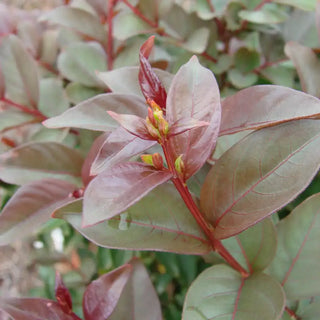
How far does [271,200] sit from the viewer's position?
1.29 ft

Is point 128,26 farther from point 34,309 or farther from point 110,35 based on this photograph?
point 34,309

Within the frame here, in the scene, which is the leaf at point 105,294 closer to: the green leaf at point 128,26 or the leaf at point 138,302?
the leaf at point 138,302

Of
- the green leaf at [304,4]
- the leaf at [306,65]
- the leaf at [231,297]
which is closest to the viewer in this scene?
the leaf at [231,297]

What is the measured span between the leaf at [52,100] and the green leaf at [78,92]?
0.02 meters

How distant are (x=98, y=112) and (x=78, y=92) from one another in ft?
1.04

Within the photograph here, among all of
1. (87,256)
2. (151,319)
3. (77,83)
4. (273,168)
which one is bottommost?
(87,256)

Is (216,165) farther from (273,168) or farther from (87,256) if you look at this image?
(87,256)

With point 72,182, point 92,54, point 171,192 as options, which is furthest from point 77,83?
point 171,192

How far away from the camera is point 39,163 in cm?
58

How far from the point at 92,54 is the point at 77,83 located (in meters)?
0.06

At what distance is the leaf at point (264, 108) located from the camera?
39cm

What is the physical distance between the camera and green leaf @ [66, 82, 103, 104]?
0.75m

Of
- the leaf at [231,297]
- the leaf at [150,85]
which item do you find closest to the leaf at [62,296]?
the leaf at [231,297]

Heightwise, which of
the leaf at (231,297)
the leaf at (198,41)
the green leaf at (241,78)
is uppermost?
the leaf at (198,41)
